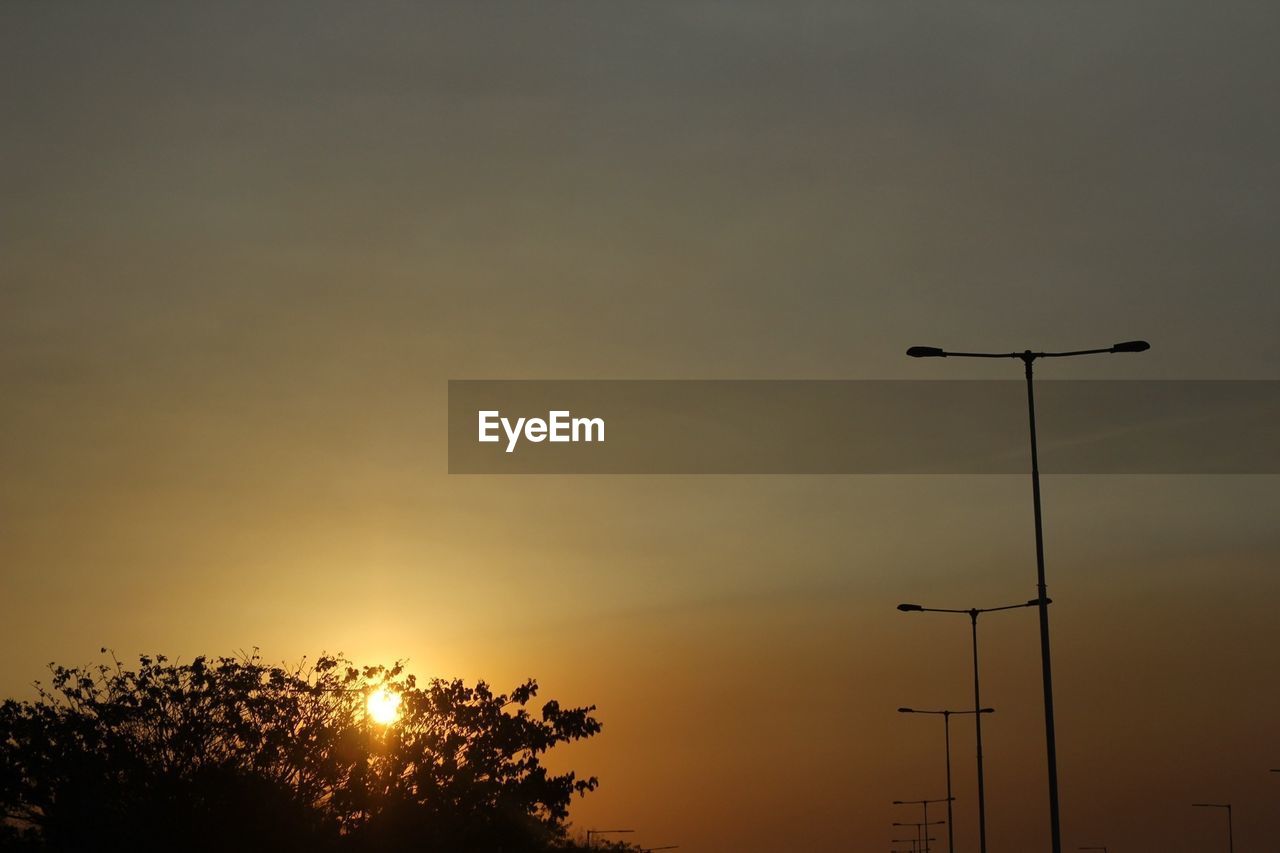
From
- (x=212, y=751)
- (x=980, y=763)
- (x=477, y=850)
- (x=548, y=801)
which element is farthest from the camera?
(x=980, y=763)

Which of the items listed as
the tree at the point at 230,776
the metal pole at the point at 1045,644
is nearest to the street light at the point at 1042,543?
the metal pole at the point at 1045,644

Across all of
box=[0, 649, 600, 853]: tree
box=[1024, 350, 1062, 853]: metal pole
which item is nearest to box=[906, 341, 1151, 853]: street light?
box=[1024, 350, 1062, 853]: metal pole

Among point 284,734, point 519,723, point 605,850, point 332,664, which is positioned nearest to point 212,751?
point 284,734

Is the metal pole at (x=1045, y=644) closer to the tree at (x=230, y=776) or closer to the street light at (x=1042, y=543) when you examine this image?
the street light at (x=1042, y=543)

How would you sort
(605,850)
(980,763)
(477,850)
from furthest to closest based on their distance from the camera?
1. (605,850)
2. (980,763)
3. (477,850)

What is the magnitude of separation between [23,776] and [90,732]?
231 cm

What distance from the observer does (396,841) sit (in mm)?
56719

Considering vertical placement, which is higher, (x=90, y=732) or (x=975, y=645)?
(x=975, y=645)

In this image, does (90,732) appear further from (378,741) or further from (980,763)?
(980,763)

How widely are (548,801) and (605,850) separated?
57.7 feet

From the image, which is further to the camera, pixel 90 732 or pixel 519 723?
pixel 519 723

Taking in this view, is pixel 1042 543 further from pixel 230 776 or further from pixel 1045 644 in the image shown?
pixel 230 776

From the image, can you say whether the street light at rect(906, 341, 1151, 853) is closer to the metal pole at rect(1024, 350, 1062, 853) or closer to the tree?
the metal pole at rect(1024, 350, 1062, 853)

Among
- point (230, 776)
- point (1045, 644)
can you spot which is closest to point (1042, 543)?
point (1045, 644)
